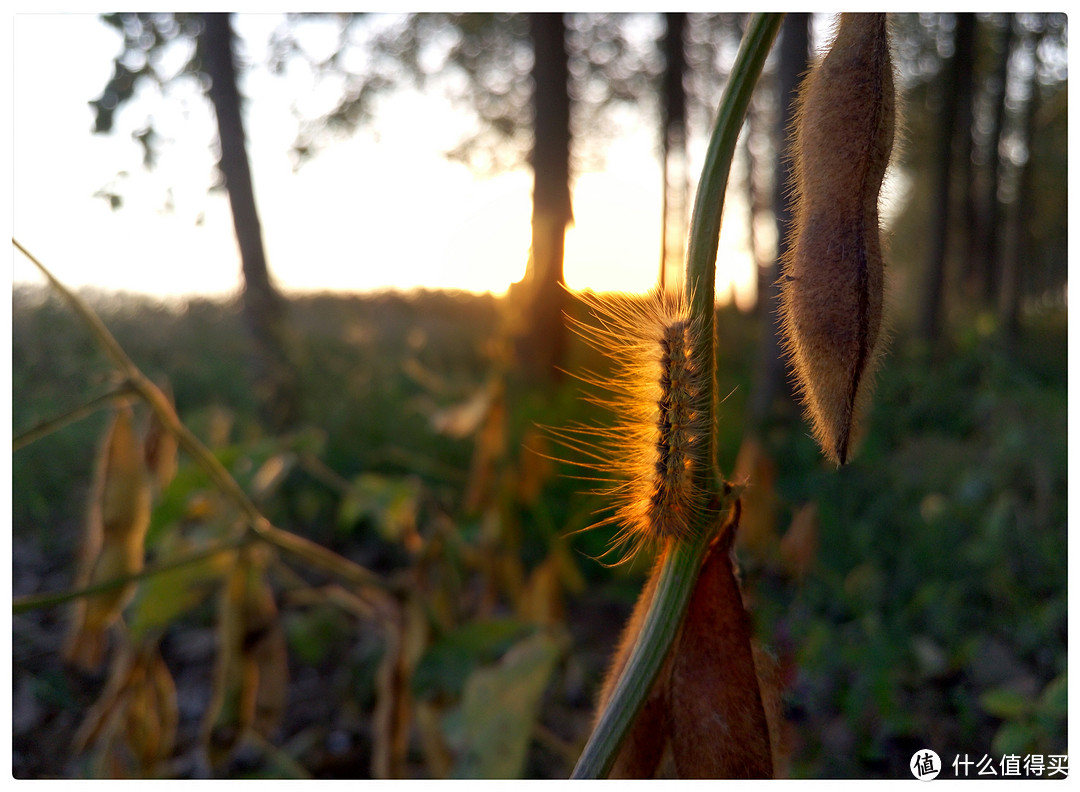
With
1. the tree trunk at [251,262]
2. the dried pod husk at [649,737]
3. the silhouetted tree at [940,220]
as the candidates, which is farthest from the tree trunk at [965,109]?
the dried pod husk at [649,737]

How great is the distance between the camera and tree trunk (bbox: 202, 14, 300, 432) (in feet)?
9.07

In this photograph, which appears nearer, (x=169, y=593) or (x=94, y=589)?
(x=94, y=589)

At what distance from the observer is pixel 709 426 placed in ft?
1.67

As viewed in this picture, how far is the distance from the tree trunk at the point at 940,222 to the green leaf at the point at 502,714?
6.15m

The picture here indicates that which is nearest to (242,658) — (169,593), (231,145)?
(169,593)

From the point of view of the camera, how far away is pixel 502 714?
1213 millimetres

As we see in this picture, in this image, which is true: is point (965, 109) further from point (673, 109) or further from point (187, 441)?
point (187, 441)

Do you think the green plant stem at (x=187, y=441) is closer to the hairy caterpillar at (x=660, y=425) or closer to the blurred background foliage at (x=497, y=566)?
the blurred background foliage at (x=497, y=566)

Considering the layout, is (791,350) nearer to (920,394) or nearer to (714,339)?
(714,339)

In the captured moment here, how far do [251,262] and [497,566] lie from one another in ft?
6.57

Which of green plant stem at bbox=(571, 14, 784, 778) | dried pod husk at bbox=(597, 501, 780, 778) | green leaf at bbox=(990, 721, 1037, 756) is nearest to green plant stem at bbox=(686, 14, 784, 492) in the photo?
green plant stem at bbox=(571, 14, 784, 778)

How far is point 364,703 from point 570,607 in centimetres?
87

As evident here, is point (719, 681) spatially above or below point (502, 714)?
above

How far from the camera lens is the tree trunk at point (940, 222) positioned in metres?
6.41
